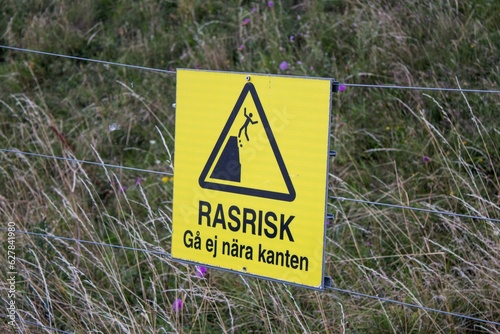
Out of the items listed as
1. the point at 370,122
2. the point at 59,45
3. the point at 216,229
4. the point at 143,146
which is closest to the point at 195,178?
Result: the point at 216,229

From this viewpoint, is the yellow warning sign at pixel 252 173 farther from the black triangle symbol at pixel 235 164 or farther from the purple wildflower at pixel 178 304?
the purple wildflower at pixel 178 304

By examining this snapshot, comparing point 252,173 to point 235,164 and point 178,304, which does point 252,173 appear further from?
point 178,304

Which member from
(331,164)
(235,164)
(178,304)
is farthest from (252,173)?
(331,164)

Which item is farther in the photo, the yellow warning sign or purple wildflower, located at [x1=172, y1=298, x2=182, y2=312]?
purple wildflower, located at [x1=172, y1=298, x2=182, y2=312]

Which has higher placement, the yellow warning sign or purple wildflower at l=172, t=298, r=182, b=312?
the yellow warning sign

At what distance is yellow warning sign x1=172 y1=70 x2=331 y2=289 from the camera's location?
2.29 meters

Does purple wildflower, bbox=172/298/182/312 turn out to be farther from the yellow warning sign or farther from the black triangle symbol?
the black triangle symbol

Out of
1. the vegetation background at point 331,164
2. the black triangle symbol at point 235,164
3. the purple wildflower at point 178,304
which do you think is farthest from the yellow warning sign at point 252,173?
the purple wildflower at point 178,304

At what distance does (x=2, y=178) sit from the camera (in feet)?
15.8

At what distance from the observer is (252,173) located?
2.40 meters

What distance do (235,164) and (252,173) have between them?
0.07 meters

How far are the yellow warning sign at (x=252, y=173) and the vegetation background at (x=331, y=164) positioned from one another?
1.49 ft

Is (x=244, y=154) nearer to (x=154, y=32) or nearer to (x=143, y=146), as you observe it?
(x=143, y=146)

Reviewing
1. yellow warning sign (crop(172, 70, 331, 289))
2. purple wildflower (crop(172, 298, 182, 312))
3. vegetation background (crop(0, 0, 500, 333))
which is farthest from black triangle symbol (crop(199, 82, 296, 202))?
purple wildflower (crop(172, 298, 182, 312))
